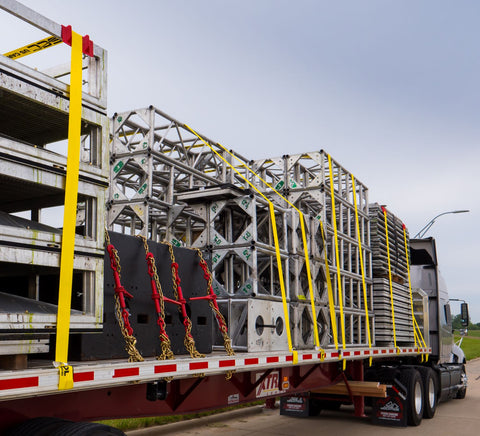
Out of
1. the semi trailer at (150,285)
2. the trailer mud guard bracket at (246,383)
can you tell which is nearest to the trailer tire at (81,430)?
the semi trailer at (150,285)

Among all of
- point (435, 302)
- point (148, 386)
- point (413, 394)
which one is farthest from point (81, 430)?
point (435, 302)

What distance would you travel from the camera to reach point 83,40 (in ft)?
13.1

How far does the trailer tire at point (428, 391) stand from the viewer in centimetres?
1108

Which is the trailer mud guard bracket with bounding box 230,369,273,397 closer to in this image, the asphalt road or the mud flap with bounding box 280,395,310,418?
the asphalt road

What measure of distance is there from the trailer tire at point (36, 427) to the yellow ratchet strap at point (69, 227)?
0.36 meters

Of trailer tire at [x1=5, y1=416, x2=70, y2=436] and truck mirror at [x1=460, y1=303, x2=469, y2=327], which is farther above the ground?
truck mirror at [x1=460, y1=303, x2=469, y2=327]

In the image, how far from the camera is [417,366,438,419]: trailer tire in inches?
436

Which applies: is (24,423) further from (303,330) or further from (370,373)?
(370,373)

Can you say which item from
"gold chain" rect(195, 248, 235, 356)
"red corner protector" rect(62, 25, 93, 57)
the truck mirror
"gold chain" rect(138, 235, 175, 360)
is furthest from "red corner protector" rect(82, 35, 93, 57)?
the truck mirror

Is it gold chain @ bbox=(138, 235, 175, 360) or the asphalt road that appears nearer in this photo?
gold chain @ bbox=(138, 235, 175, 360)

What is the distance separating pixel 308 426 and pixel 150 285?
672 centimetres

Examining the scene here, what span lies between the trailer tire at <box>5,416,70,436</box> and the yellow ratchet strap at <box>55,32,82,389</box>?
36 centimetres

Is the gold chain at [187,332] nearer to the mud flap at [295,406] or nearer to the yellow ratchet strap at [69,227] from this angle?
the yellow ratchet strap at [69,227]

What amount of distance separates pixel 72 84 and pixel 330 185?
5708 millimetres
